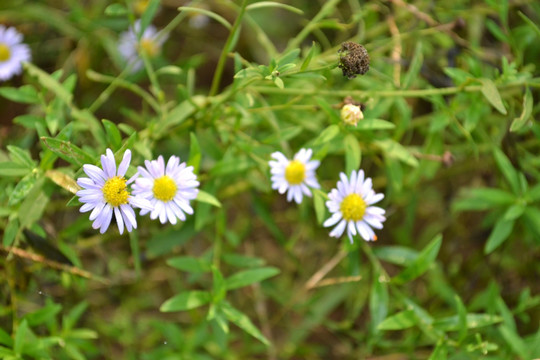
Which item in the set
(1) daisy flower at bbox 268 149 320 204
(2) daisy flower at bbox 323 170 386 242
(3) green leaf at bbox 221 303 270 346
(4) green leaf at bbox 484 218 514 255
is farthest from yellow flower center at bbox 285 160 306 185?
(4) green leaf at bbox 484 218 514 255

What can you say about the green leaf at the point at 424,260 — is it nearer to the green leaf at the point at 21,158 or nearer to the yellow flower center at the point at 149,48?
the green leaf at the point at 21,158

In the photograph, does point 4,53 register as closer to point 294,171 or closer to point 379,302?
point 294,171

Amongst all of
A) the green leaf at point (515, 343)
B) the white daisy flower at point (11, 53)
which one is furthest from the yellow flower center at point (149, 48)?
the green leaf at point (515, 343)

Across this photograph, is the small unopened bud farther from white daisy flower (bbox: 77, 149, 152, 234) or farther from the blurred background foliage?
white daisy flower (bbox: 77, 149, 152, 234)

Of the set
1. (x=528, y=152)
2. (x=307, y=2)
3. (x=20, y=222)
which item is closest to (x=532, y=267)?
(x=528, y=152)

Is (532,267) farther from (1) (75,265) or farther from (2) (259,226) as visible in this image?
(1) (75,265)
